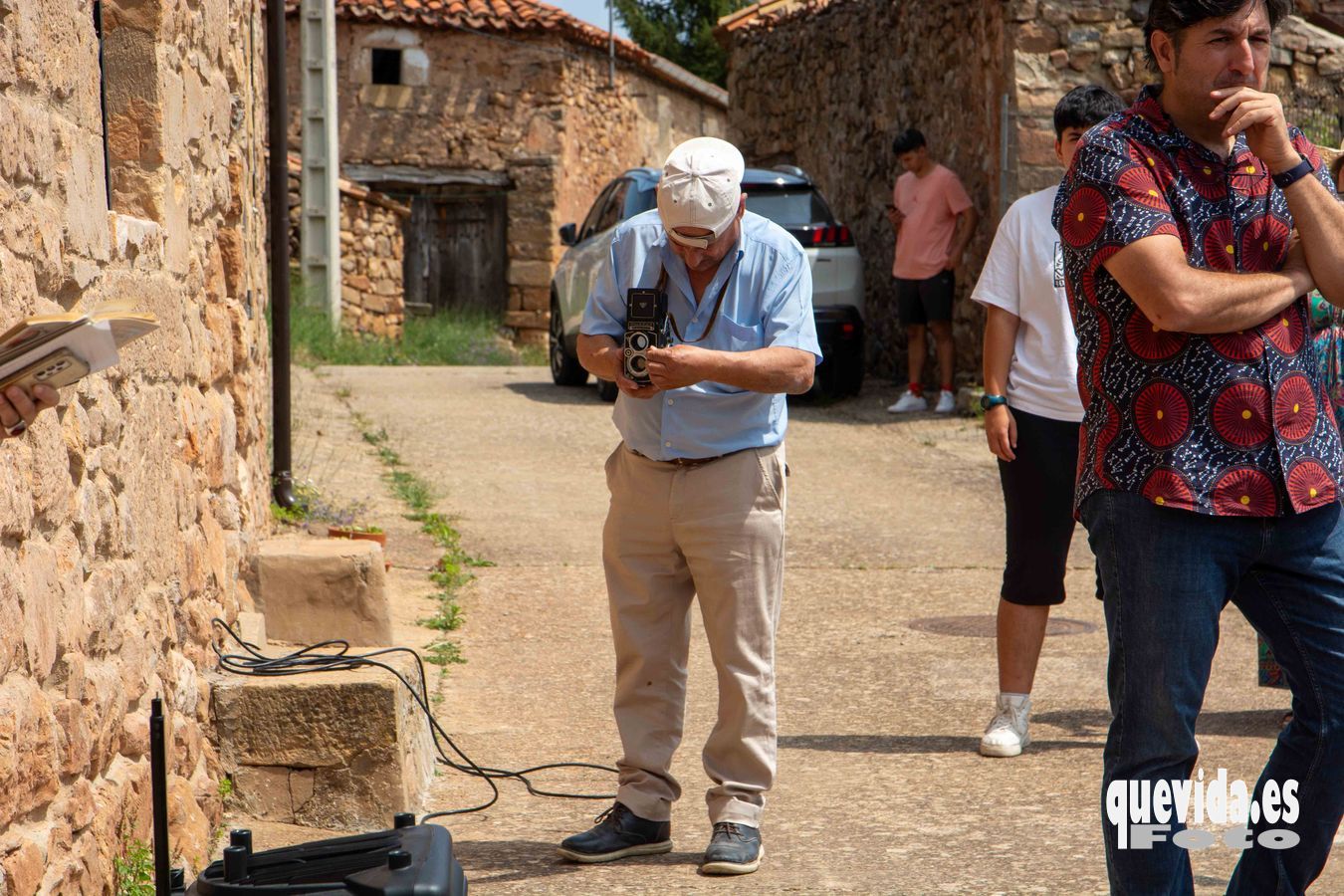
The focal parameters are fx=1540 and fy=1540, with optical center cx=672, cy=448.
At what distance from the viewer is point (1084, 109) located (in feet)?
14.3

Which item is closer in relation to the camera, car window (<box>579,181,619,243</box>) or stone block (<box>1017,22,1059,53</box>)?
stone block (<box>1017,22,1059,53</box>)

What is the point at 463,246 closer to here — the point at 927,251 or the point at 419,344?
the point at 419,344

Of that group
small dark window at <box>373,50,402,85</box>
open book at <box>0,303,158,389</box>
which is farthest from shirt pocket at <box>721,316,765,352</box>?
small dark window at <box>373,50,402,85</box>

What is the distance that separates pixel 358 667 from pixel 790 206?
778 centimetres

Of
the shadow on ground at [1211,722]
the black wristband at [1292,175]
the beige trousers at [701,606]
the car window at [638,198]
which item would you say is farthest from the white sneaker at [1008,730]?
the car window at [638,198]

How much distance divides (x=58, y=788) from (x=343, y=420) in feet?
25.4

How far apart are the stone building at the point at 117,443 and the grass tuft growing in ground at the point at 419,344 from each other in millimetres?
9325

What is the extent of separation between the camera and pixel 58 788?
266 cm

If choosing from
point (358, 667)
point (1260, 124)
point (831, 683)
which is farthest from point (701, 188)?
point (831, 683)

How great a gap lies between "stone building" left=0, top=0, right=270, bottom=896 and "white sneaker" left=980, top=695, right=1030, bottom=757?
86.6 inches

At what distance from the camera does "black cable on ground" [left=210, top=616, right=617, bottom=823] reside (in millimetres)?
4055

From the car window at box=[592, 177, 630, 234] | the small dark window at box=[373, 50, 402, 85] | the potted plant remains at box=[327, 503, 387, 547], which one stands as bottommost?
the potted plant remains at box=[327, 503, 387, 547]

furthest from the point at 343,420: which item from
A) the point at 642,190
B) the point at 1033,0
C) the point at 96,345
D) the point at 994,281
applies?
the point at 96,345

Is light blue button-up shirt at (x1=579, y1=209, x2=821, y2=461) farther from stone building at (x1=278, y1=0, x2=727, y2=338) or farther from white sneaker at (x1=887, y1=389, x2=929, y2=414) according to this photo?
stone building at (x1=278, y1=0, x2=727, y2=338)
